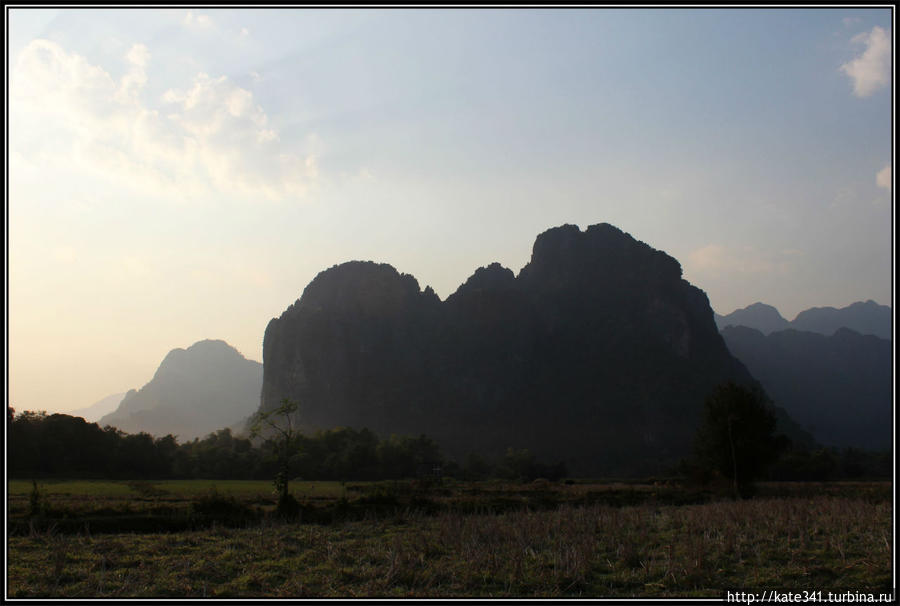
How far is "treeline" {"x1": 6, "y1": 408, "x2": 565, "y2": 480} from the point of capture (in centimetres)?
5047

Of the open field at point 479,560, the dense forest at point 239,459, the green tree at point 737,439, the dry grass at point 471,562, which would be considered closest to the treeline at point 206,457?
the dense forest at point 239,459

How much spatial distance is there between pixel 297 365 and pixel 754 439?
128 metres

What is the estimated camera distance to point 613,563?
10.5 metres

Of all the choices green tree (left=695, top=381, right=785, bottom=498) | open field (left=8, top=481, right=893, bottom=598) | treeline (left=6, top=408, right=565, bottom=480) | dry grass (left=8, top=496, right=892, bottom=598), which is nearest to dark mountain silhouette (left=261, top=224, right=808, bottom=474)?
treeline (left=6, top=408, right=565, bottom=480)

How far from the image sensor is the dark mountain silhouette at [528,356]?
14638cm

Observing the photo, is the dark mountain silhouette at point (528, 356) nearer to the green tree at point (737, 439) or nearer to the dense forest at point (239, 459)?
the dense forest at point (239, 459)

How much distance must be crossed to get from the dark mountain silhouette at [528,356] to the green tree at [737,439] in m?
92.3

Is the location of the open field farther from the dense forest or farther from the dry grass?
the dense forest

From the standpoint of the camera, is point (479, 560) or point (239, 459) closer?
point (479, 560)

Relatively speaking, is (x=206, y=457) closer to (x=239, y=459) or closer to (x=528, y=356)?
(x=239, y=459)

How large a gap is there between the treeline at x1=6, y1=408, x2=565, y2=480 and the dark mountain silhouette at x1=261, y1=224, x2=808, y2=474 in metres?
62.8

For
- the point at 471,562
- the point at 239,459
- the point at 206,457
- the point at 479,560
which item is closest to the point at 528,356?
the point at 239,459

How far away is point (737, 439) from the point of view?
3991 cm

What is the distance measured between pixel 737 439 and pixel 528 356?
129 meters
